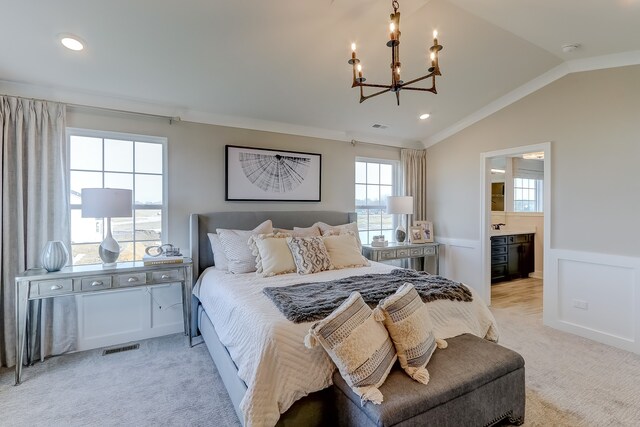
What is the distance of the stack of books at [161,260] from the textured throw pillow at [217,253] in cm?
34

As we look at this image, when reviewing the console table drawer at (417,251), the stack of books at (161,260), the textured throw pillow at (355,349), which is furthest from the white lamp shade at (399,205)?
the textured throw pillow at (355,349)

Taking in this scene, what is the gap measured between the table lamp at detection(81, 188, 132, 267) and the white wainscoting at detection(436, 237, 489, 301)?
13.9 ft

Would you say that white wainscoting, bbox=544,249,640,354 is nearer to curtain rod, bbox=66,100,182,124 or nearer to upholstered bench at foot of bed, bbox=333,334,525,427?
upholstered bench at foot of bed, bbox=333,334,525,427

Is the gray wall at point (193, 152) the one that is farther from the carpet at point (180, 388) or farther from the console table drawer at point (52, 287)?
the carpet at point (180, 388)

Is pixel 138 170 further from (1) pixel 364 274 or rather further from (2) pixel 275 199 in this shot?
(1) pixel 364 274

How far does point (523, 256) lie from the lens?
5996mm

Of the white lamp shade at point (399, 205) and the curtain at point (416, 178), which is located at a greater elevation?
the curtain at point (416, 178)

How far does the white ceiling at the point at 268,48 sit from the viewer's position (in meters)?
2.25

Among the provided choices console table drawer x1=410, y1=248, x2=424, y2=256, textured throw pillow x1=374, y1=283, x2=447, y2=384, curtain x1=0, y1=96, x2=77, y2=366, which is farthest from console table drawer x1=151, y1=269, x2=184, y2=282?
console table drawer x1=410, y1=248, x2=424, y2=256

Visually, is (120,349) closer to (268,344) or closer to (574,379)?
(268,344)

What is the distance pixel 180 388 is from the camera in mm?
2404

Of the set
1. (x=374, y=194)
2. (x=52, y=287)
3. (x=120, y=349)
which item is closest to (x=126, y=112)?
(x=52, y=287)

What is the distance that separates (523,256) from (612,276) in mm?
2966

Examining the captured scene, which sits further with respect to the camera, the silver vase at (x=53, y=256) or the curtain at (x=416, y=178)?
the curtain at (x=416, y=178)
